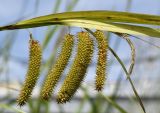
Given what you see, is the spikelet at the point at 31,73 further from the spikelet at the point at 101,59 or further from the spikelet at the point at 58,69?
the spikelet at the point at 101,59

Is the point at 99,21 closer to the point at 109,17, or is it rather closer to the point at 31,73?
the point at 109,17

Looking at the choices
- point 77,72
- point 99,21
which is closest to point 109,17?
point 99,21

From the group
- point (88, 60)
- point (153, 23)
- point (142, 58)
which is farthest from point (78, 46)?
point (142, 58)

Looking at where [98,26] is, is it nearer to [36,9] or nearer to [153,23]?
[153,23]

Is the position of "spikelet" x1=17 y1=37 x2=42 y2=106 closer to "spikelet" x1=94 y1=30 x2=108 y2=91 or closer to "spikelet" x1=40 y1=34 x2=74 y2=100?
"spikelet" x1=40 y1=34 x2=74 y2=100

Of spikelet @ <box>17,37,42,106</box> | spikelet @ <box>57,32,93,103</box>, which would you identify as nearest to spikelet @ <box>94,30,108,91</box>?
spikelet @ <box>57,32,93,103</box>

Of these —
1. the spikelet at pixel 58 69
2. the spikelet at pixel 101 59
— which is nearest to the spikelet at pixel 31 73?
the spikelet at pixel 58 69
